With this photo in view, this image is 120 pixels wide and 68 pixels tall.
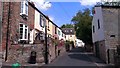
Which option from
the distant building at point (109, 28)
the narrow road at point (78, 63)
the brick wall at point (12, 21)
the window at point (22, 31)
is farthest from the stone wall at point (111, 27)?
the brick wall at point (12, 21)

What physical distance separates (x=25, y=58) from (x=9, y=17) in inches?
174

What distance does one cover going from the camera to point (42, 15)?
111 feet

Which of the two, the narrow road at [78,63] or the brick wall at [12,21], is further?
the brick wall at [12,21]

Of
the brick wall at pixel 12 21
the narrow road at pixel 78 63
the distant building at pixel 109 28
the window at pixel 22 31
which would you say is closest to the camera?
the narrow road at pixel 78 63

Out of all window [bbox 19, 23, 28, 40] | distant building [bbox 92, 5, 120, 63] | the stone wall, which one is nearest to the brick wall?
window [bbox 19, 23, 28, 40]

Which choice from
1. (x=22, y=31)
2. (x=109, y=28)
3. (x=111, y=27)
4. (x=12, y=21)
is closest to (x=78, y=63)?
(x=109, y=28)

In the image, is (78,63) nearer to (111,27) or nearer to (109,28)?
(109,28)

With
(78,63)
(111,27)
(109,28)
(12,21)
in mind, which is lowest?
(78,63)

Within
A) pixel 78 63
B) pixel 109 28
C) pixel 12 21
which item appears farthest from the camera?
pixel 109 28

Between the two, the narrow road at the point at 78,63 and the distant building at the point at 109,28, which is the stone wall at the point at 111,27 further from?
the narrow road at the point at 78,63

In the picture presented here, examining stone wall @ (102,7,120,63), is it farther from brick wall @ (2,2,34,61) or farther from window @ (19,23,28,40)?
brick wall @ (2,2,34,61)

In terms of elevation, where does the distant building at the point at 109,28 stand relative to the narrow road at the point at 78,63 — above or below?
above

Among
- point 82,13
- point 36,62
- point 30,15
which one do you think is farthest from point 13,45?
point 82,13

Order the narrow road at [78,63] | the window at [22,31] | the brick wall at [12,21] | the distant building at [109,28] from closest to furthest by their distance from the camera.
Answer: the narrow road at [78,63]
the brick wall at [12,21]
the distant building at [109,28]
the window at [22,31]
